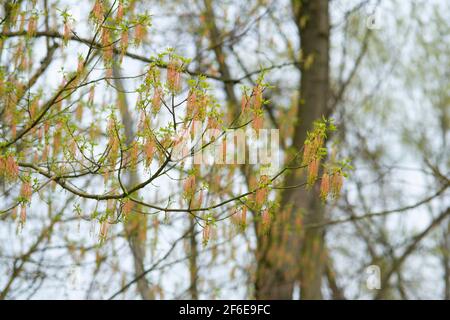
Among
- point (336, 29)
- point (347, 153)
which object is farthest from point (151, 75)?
point (347, 153)

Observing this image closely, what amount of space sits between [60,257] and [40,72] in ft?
6.69

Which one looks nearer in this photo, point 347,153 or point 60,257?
point 60,257

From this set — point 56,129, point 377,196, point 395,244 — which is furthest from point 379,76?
point 56,129

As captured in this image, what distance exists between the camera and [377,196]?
11141mm

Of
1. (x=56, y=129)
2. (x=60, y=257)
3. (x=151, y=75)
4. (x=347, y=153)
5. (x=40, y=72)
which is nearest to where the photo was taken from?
(x=151, y=75)

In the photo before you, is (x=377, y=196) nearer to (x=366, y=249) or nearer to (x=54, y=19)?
(x=366, y=249)

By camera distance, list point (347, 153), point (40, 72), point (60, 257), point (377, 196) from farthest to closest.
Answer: point (377, 196) < point (347, 153) < point (60, 257) < point (40, 72)

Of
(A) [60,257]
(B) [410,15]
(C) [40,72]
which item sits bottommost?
(A) [60,257]

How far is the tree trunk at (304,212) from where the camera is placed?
26.2ft

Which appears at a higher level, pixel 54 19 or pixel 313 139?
pixel 54 19

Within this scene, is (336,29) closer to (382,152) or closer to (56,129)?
(382,152)

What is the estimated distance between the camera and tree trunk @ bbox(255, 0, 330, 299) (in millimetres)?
7977

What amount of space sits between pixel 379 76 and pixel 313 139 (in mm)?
7874

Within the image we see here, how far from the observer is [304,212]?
7.70 m
